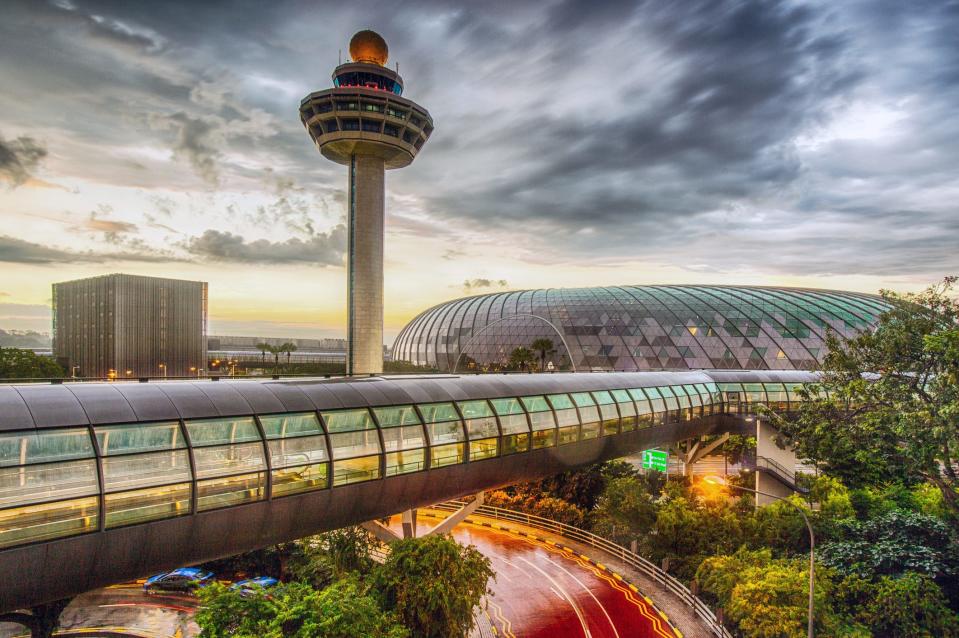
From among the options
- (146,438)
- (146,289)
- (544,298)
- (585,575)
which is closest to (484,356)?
(544,298)

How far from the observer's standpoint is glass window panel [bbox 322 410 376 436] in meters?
23.3

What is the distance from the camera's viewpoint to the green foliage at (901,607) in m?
26.0

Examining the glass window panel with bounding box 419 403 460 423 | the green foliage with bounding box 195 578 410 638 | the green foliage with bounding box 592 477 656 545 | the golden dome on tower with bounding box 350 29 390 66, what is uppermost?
the golden dome on tower with bounding box 350 29 390 66

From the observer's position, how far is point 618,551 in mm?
41062

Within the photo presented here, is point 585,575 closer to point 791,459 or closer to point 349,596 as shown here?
point 349,596

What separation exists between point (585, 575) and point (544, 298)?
74447 mm

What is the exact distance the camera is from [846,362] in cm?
3447

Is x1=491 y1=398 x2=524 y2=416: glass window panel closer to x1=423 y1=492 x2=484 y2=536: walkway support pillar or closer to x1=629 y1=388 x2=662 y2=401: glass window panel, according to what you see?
x1=423 y1=492 x2=484 y2=536: walkway support pillar

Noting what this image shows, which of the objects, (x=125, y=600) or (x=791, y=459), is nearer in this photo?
(x=125, y=600)

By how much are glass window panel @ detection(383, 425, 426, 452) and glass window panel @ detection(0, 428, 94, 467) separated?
1130 cm

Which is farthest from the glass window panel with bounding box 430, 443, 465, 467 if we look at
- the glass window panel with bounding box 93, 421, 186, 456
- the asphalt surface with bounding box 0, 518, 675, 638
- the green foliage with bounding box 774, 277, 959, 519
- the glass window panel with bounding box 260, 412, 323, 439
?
the green foliage with bounding box 774, 277, 959, 519

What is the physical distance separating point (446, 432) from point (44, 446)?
16.1m

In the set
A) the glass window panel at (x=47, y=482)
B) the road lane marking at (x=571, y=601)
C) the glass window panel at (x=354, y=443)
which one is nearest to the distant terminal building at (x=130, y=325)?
the road lane marking at (x=571, y=601)

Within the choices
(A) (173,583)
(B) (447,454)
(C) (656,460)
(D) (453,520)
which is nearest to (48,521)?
(B) (447,454)
